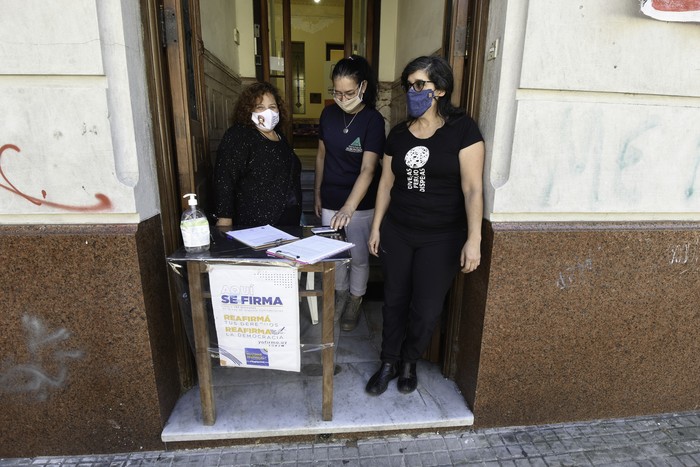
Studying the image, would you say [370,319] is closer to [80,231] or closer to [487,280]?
[487,280]

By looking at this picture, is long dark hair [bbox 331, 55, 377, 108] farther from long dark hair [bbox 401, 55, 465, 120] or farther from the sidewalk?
the sidewalk

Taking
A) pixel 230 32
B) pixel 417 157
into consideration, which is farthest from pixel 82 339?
pixel 230 32

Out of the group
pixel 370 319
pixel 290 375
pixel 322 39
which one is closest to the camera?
pixel 290 375

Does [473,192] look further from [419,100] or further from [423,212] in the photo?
[419,100]

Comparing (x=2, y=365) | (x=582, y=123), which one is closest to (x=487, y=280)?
(x=582, y=123)

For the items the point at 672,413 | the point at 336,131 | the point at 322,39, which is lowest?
the point at 672,413

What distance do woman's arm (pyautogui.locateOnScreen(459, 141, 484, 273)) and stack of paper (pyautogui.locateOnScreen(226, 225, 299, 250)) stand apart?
910 millimetres

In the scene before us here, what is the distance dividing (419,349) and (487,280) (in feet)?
1.99

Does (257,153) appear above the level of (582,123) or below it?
below

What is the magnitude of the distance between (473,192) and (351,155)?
3.03 ft

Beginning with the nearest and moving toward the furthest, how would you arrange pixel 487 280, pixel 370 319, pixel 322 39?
1. pixel 487 280
2. pixel 370 319
3. pixel 322 39

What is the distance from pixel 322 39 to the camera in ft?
33.7

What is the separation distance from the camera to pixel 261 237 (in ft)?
6.92

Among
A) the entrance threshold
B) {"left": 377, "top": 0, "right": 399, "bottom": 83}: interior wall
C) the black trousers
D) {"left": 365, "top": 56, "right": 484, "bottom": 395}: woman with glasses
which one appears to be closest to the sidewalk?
the entrance threshold
